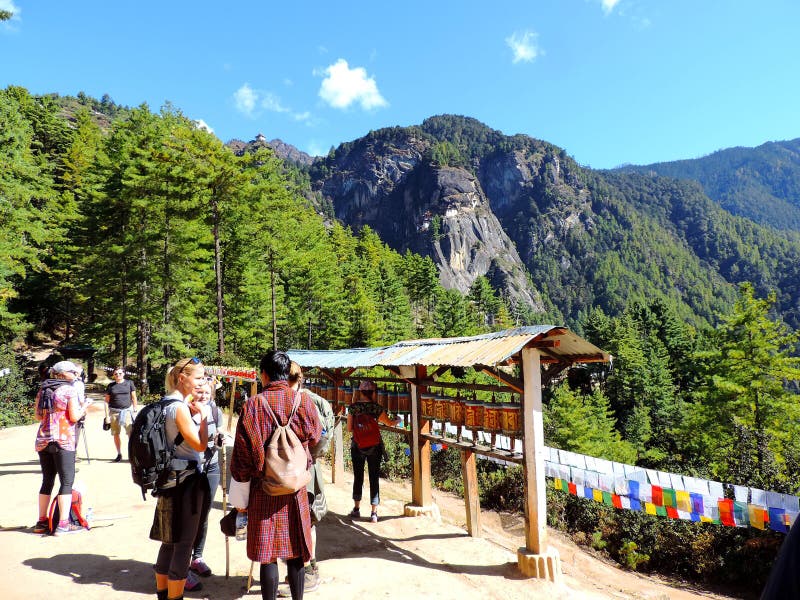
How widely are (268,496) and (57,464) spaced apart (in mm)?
3588

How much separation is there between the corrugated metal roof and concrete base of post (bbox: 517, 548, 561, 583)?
7.50 ft

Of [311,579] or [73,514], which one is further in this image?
[73,514]

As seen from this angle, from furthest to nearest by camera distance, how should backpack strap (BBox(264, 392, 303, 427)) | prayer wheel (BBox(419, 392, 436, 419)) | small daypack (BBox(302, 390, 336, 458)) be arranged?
prayer wheel (BBox(419, 392, 436, 419)), small daypack (BBox(302, 390, 336, 458)), backpack strap (BBox(264, 392, 303, 427))

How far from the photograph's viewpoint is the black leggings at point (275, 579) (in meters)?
3.34

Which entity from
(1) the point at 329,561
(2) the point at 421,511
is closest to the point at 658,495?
(2) the point at 421,511

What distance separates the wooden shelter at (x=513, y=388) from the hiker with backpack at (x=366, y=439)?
568 mm

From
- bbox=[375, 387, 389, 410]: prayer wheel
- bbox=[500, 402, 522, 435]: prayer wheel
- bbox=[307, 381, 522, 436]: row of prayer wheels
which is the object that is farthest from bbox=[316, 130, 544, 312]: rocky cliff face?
bbox=[500, 402, 522, 435]: prayer wheel

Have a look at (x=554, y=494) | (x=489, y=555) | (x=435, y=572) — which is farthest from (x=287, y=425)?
(x=554, y=494)

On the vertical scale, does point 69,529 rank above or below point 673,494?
above

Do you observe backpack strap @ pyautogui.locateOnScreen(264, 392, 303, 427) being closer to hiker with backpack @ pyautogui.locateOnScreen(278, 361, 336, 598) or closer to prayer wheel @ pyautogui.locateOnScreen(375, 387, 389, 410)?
hiker with backpack @ pyautogui.locateOnScreen(278, 361, 336, 598)

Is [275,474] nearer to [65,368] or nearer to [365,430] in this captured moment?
[365,430]

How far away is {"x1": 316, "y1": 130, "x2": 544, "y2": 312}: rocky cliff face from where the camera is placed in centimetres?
13462

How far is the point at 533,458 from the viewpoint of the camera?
550cm

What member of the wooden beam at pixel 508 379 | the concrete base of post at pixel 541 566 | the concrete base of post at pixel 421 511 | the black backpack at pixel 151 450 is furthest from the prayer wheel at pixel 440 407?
the black backpack at pixel 151 450
